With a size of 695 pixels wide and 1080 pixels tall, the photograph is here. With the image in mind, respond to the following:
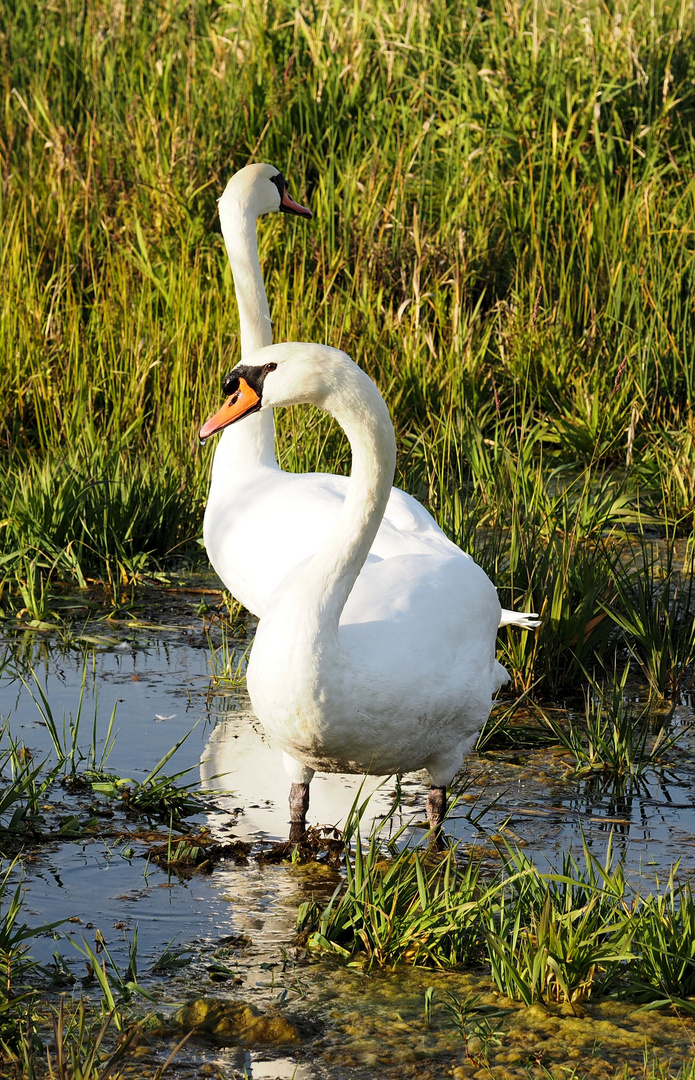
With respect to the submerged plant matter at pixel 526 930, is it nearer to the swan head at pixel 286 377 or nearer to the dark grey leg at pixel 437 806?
the dark grey leg at pixel 437 806

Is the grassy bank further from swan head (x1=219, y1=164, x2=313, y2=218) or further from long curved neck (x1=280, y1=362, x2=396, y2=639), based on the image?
long curved neck (x1=280, y1=362, x2=396, y2=639)

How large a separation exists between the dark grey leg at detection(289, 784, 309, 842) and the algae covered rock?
91cm

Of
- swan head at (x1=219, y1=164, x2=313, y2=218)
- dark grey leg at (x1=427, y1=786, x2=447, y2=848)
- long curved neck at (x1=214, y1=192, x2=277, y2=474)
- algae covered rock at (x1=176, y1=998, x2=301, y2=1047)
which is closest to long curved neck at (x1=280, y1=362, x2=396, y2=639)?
dark grey leg at (x1=427, y1=786, x2=447, y2=848)

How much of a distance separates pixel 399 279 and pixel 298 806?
406cm

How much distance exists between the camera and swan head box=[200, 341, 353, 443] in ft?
10.6

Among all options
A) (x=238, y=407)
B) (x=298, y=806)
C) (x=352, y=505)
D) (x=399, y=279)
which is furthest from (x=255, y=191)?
(x=298, y=806)

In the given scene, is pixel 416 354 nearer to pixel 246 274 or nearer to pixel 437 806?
pixel 246 274

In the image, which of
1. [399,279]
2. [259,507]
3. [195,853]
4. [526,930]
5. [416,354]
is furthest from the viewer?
[399,279]

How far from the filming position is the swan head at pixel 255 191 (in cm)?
528

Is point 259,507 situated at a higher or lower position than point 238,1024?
higher

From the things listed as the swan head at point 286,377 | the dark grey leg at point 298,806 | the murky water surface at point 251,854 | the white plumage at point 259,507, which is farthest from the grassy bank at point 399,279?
the swan head at point 286,377

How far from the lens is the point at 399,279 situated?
23.7 ft

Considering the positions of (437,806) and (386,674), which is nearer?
(386,674)

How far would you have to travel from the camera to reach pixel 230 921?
10.5ft
